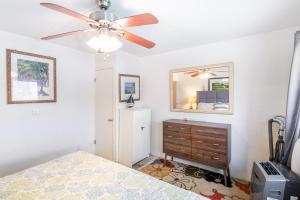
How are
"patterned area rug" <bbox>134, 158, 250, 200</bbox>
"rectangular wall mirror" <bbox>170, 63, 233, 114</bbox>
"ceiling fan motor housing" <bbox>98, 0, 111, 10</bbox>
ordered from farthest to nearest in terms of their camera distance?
"rectangular wall mirror" <bbox>170, 63, 233, 114</bbox> < "patterned area rug" <bbox>134, 158, 250, 200</bbox> < "ceiling fan motor housing" <bbox>98, 0, 111, 10</bbox>

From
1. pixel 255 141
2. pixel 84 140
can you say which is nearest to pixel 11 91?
pixel 84 140

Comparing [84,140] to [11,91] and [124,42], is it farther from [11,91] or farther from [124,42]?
[124,42]

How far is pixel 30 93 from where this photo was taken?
2.59 metres

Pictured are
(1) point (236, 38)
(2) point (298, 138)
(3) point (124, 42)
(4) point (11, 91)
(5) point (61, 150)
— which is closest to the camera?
(2) point (298, 138)

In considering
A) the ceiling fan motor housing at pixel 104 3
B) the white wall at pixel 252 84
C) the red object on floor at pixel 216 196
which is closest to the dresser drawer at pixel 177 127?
the white wall at pixel 252 84

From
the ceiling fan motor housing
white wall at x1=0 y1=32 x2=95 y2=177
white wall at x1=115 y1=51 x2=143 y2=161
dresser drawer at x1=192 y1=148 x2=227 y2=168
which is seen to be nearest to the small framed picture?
white wall at x1=115 y1=51 x2=143 y2=161

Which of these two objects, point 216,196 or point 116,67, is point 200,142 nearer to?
point 216,196

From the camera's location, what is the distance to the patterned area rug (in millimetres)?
2232

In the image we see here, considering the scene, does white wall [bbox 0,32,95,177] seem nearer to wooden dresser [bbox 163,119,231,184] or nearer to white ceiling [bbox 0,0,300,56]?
white ceiling [bbox 0,0,300,56]

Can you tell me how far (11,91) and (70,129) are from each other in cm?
116

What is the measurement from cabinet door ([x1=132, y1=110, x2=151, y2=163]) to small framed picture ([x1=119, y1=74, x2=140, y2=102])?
0.47m

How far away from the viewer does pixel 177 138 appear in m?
2.86

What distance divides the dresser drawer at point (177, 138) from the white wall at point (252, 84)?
1.54ft

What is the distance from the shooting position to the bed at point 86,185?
1270 mm
